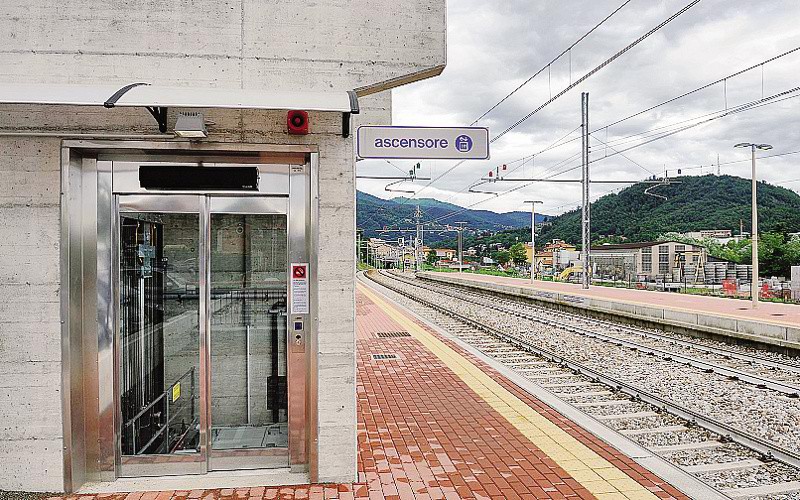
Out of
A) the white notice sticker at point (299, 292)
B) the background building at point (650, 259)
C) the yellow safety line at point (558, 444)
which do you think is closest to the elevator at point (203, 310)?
the white notice sticker at point (299, 292)

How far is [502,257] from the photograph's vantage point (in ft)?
297

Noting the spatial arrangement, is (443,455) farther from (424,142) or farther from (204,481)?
(424,142)

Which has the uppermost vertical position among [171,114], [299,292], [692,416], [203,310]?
[171,114]

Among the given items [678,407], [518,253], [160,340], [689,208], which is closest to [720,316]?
[678,407]

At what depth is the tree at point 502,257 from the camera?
3429 inches

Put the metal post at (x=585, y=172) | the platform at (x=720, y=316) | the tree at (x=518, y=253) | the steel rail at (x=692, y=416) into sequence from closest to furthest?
the steel rail at (x=692, y=416) < the platform at (x=720, y=316) < the metal post at (x=585, y=172) < the tree at (x=518, y=253)

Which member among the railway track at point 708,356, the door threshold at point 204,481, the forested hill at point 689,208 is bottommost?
the railway track at point 708,356

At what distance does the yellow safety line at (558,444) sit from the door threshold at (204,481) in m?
2.21

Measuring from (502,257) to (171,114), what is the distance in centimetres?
8712

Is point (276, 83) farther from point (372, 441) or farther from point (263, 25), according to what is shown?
point (372, 441)

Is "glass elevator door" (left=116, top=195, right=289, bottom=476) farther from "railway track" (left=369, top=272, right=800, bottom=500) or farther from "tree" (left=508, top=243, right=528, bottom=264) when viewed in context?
"tree" (left=508, top=243, right=528, bottom=264)

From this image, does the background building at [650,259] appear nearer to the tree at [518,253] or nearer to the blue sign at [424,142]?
the tree at [518,253]

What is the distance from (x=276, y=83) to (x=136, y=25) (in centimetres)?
109

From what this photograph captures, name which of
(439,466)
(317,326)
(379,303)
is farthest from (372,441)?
(379,303)
